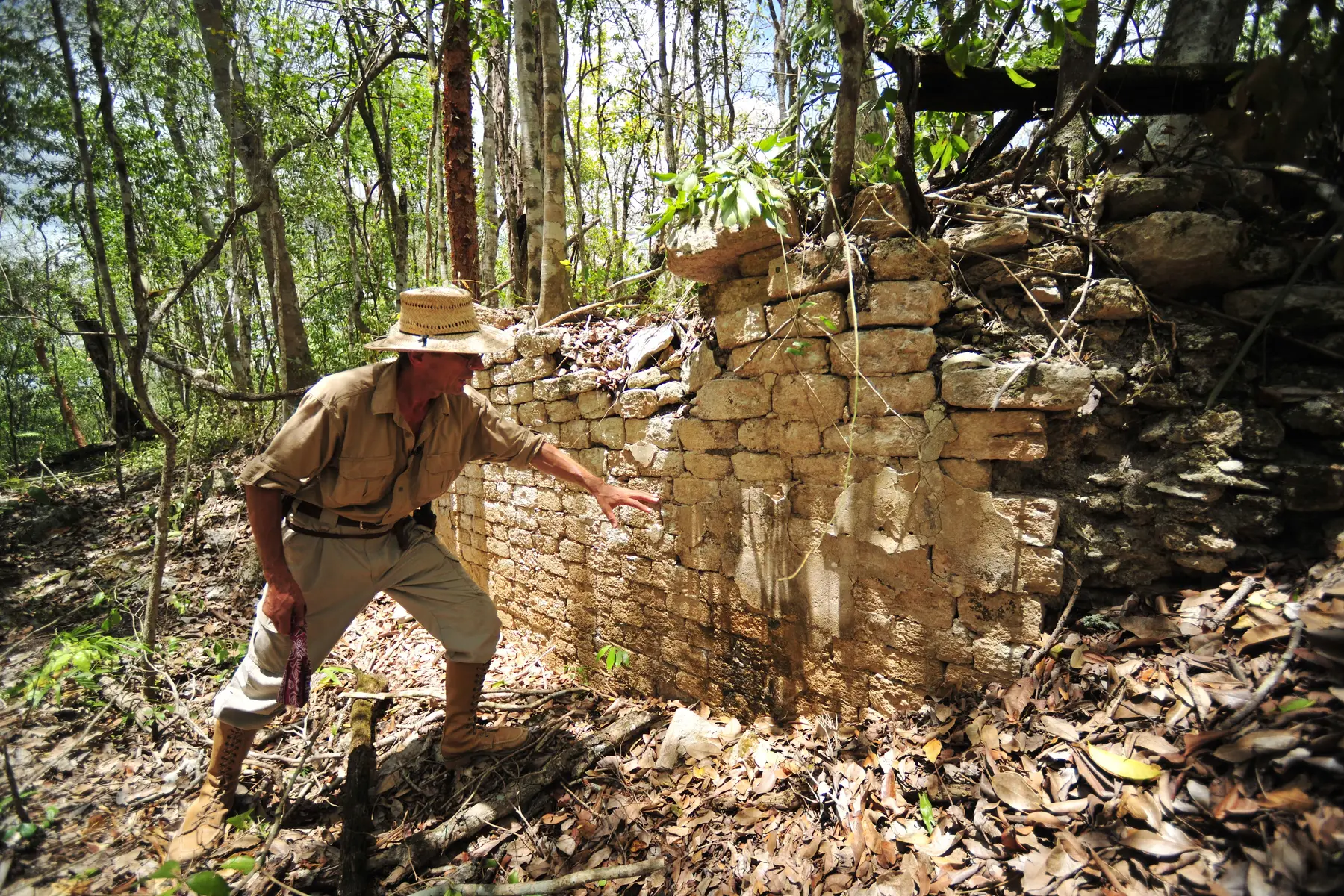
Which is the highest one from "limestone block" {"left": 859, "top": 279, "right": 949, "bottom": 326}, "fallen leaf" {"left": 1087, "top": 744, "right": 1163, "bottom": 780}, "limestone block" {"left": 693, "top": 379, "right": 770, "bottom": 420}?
"limestone block" {"left": 859, "top": 279, "right": 949, "bottom": 326}

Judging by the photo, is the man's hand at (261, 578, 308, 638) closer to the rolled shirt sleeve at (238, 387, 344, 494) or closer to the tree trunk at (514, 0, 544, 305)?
the rolled shirt sleeve at (238, 387, 344, 494)

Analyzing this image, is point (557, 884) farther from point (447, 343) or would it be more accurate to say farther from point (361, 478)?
point (447, 343)

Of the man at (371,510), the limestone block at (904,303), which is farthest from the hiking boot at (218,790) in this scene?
the limestone block at (904,303)

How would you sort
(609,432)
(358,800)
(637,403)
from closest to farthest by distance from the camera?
(358,800) < (637,403) < (609,432)

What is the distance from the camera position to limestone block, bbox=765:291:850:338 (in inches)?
92.4

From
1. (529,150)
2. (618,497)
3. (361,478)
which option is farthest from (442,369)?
(529,150)

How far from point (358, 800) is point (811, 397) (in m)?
2.67

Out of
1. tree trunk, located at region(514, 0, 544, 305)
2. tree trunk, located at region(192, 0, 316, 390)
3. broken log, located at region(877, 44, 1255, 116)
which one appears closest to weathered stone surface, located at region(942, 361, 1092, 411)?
broken log, located at region(877, 44, 1255, 116)

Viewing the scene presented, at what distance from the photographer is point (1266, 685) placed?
5.13 ft

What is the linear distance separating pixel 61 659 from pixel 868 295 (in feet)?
12.6

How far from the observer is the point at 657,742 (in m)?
2.89

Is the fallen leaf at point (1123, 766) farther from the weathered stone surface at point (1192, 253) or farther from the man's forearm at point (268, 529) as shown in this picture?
the man's forearm at point (268, 529)

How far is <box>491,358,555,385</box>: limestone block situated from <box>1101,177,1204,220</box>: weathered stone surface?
9.70 feet

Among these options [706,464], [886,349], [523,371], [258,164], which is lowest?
[706,464]
